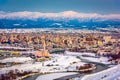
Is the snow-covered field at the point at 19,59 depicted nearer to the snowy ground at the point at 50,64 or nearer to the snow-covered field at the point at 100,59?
the snowy ground at the point at 50,64

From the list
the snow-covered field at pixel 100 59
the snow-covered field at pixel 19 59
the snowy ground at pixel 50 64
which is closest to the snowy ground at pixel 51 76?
the snowy ground at pixel 50 64

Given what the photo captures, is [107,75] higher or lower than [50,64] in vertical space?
lower

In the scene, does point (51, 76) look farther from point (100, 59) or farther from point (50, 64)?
point (100, 59)

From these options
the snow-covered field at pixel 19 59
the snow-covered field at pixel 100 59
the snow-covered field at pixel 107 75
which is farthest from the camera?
the snow-covered field at pixel 100 59

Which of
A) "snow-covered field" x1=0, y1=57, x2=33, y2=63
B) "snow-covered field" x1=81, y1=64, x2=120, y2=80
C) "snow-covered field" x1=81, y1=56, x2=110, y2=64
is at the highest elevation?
"snow-covered field" x1=0, y1=57, x2=33, y2=63

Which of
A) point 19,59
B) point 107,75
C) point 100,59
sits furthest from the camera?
point 100,59

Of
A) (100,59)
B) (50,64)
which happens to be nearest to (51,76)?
(50,64)

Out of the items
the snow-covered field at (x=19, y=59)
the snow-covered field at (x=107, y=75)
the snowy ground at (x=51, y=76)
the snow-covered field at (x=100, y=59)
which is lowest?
the snow-covered field at (x=107, y=75)

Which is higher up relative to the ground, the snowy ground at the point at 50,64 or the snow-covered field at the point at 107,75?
the snowy ground at the point at 50,64

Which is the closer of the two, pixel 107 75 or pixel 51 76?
pixel 51 76

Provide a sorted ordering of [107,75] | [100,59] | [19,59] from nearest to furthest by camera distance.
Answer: [19,59], [107,75], [100,59]

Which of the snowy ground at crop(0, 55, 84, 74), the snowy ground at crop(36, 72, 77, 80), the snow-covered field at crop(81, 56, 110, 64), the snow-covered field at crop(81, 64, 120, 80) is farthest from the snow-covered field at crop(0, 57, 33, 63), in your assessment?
the snow-covered field at crop(81, 56, 110, 64)

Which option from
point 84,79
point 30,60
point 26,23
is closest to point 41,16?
point 26,23

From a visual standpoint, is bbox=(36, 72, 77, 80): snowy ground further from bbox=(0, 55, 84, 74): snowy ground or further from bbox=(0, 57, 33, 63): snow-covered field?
bbox=(0, 57, 33, 63): snow-covered field
